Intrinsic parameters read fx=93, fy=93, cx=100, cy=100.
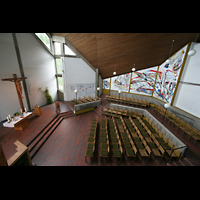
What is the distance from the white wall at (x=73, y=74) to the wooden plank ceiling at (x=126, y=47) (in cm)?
200

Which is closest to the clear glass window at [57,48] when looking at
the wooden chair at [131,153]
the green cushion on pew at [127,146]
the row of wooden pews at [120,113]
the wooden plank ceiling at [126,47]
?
the wooden plank ceiling at [126,47]

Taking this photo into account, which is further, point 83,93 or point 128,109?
point 83,93

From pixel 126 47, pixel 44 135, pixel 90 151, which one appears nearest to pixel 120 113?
pixel 90 151

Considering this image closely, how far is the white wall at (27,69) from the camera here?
22.3 ft

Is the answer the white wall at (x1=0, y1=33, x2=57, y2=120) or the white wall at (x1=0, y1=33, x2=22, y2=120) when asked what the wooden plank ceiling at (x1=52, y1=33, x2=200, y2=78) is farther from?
the white wall at (x1=0, y1=33, x2=22, y2=120)

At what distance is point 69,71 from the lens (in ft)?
36.4

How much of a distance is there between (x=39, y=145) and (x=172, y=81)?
10.5 m

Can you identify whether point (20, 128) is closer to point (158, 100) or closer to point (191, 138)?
point (191, 138)

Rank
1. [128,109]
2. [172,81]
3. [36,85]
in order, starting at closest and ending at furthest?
[172,81] < [128,109] < [36,85]

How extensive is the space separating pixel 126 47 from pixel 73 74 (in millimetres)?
6854

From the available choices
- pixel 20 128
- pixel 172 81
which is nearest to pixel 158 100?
pixel 172 81

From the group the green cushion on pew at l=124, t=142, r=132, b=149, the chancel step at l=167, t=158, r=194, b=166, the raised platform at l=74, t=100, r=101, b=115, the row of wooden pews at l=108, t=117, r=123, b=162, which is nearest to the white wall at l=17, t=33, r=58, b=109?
the raised platform at l=74, t=100, r=101, b=115

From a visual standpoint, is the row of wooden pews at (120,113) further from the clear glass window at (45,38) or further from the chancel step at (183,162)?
the clear glass window at (45,38)

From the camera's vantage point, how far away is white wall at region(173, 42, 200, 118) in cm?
592
